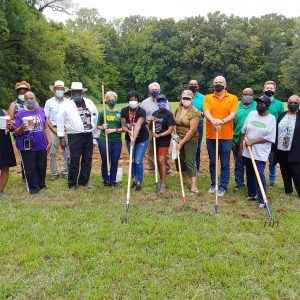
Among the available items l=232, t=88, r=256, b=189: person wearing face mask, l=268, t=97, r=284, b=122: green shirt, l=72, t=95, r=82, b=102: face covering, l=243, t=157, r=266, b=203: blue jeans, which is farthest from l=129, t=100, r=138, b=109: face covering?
l=268, t=97, r=284, b=122: green shirt

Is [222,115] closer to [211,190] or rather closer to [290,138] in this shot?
[290,138]

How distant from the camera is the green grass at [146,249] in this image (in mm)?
3959

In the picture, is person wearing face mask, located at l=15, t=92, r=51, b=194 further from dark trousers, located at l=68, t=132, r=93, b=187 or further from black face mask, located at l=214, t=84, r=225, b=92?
black face mask, located at l=214, t=84, r=225, b=92

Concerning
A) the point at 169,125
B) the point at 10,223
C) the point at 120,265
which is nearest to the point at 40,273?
the point at 120,265

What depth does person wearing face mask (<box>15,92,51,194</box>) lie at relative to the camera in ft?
23.4

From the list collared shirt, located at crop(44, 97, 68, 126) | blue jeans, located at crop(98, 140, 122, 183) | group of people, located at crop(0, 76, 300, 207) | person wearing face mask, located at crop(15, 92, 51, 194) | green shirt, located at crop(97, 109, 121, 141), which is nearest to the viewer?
group of people, located at crop(0, 76, 300, 207)

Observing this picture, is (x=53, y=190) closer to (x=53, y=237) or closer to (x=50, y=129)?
(x=50, y=129)

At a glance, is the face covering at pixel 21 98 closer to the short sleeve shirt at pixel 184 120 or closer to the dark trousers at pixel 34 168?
the dark trousers at pixel 34 168

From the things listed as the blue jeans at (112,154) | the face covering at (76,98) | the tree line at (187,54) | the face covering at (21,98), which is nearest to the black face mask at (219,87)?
the blue jeans at (112,154)

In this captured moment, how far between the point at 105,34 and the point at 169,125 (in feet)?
214

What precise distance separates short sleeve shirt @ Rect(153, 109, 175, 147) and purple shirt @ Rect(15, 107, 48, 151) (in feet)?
→ 7.68

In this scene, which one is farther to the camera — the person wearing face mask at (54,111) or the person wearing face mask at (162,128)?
the person wearing face mask at (54,111)

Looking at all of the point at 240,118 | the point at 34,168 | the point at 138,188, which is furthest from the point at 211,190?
the point at 34,168

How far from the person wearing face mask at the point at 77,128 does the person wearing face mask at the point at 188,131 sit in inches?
70.5
